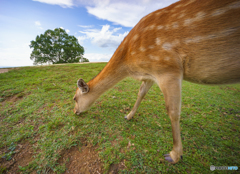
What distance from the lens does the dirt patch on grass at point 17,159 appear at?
1.43 metres

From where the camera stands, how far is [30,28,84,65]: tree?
24.4m

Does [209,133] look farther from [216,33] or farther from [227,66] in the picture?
[216,33]

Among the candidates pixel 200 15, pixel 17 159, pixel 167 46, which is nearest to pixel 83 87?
pixel 17 159

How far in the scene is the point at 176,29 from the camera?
1.41 meters

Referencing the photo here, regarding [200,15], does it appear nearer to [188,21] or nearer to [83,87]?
[188,21]

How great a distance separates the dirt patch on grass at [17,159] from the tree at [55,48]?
1175 inches

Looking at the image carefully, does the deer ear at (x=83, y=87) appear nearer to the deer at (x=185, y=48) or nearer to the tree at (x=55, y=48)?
A: the deer at (x=185, y=48)

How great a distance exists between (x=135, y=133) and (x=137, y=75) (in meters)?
1.27

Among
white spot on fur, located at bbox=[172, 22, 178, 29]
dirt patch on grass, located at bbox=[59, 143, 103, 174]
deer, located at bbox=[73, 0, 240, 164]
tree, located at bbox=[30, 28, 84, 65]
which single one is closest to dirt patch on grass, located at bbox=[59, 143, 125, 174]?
dirt patch on grass, located at bbox=[59, 143, 103, 174]

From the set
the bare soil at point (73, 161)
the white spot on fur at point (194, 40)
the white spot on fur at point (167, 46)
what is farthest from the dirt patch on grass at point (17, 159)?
the white spot on fur at point (194, 40)

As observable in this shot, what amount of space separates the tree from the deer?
1188 inches

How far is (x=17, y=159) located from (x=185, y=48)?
3.14m

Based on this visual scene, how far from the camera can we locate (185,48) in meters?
1.38

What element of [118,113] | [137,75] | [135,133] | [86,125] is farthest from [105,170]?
[137,75]
